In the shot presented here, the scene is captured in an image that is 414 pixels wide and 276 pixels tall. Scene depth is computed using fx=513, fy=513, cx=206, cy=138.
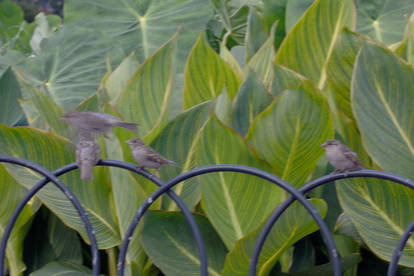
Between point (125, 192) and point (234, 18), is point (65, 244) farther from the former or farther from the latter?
point (234, 18)

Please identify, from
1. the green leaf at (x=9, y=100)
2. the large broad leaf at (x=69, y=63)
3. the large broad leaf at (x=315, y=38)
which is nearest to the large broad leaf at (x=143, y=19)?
the large broad leaf at (x=69, y=63)

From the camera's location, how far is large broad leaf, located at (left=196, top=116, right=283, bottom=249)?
0.79 metres

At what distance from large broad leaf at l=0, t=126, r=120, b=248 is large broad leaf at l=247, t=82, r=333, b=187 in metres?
0.30

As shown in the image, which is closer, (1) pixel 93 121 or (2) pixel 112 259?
(1) pixel 93 121

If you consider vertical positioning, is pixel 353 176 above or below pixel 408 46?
below

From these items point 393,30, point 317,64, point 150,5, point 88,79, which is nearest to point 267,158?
point 317,64

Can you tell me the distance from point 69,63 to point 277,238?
0.98 meters

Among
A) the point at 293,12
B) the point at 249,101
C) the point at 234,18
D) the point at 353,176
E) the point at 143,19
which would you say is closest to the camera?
the point at 353,176

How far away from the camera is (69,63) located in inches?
60.1

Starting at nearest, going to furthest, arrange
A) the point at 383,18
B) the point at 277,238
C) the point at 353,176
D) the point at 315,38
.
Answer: the point at 353,176 → the point at 277,238 → the point at 315,38 → the point at 383,18

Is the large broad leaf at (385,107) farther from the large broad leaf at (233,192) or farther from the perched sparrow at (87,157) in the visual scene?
the perched sparrow at (87,157)

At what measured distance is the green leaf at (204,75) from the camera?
98cm

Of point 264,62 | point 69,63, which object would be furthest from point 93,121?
point 69,63

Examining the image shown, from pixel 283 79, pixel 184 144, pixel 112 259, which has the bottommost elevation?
pixel 112 259
